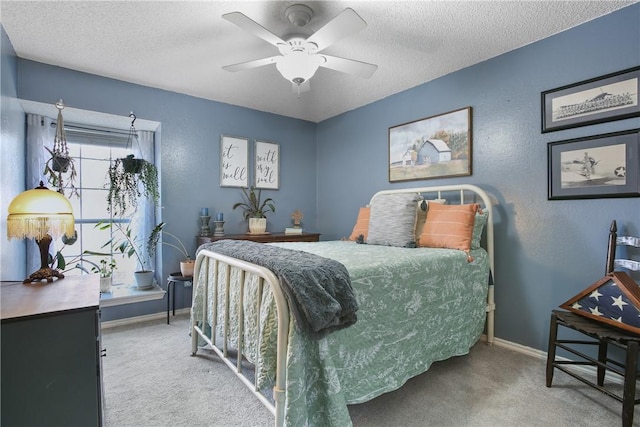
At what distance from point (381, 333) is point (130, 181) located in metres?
2.79

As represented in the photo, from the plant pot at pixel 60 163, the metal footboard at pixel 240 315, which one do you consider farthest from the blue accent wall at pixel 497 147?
the metal footboard at pixel 240 315

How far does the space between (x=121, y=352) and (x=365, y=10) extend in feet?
9.86

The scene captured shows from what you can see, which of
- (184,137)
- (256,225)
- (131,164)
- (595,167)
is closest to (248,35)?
(184,137)

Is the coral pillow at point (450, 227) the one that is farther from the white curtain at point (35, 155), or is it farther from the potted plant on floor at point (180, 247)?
the white curtain at point (35, 155)

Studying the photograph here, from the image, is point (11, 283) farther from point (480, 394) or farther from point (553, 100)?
point (553, 100)

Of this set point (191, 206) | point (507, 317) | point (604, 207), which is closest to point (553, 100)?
point (604, 207)

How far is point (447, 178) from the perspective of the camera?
2.92 m

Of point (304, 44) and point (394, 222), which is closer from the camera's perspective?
point (304, 44)

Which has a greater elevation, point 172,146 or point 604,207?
point 172,146

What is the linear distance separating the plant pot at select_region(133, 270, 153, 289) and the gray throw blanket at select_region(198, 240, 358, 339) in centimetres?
225

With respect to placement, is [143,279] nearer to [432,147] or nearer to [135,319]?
[135,319]

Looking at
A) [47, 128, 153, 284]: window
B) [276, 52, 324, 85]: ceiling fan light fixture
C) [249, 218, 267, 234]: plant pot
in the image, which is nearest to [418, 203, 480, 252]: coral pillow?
[276, 52, 324, 85]: ceiling fan light fixture

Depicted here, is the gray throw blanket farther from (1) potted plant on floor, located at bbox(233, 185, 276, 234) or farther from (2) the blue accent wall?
(1) potted plant on floor, located at bbox(233, 185, 276, 234)

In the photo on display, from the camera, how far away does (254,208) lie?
382 centimetres
